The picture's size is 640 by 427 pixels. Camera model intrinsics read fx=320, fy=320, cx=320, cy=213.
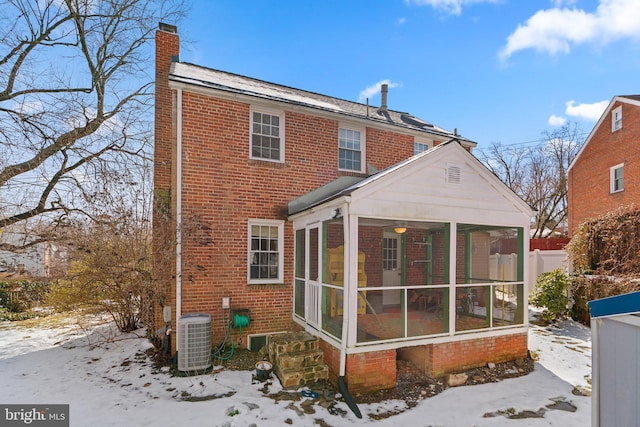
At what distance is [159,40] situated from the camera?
881 cm

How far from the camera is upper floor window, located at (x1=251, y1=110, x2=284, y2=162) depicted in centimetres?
785

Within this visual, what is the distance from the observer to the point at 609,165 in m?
15.9

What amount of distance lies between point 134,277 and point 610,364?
27.0 ft

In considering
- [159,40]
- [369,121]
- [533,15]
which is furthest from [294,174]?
[533,15]

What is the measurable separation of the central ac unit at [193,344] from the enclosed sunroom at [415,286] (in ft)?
6.95

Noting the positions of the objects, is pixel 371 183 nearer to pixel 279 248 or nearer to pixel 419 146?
pixel 279 248

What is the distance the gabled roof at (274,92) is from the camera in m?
7.44

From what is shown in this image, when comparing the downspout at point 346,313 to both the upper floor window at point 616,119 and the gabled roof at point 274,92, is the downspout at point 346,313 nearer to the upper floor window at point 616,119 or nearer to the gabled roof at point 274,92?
the gabled roof at point 274,92

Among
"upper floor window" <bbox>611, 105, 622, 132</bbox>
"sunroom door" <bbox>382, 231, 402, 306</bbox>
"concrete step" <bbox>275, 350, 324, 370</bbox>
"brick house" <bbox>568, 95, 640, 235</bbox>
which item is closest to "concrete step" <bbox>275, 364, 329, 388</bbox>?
"concrete step" <bbox>275, 350, 324, 370</bbox>

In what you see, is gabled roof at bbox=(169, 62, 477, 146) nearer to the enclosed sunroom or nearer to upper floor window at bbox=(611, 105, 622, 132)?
the enclosed sunroom

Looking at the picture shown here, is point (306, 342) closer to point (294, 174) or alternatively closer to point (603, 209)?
point (294, 174)

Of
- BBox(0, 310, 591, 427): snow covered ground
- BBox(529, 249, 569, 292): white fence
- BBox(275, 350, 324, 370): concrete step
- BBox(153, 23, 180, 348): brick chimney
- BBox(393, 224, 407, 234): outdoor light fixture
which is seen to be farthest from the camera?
BBox(529, 249, 569, 292): white fence

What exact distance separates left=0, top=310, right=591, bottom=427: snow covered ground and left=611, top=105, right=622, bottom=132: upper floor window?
1343 cm

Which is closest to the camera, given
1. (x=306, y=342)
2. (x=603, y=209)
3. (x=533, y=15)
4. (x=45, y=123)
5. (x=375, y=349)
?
(x=375, y=349)
